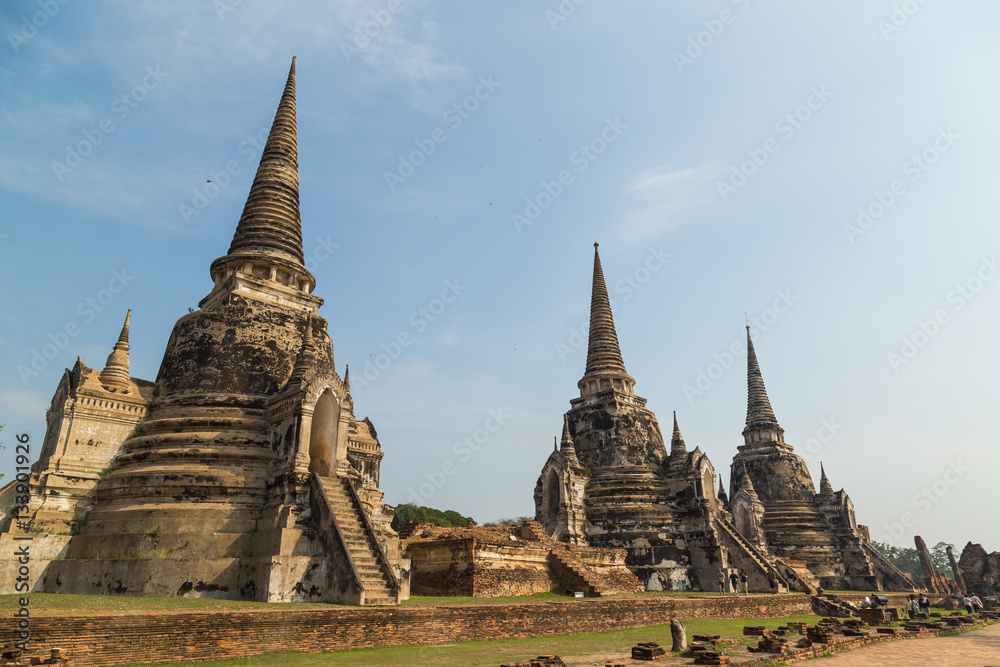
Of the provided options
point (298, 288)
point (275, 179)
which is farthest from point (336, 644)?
point (275, 179)

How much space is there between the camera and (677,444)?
96.8ft

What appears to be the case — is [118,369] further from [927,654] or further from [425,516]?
[425,516]

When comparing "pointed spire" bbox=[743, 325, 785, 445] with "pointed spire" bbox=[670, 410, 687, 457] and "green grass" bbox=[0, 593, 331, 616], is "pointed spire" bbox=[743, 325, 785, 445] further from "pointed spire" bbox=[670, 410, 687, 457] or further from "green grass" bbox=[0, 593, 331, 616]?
"green grass" bbox=[0, 593, 331, 616]

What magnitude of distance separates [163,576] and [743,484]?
3189 centimetres

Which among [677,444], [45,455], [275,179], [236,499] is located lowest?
[236,499]

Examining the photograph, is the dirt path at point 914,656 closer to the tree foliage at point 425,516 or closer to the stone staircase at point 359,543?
the stone staircase at point 359,543

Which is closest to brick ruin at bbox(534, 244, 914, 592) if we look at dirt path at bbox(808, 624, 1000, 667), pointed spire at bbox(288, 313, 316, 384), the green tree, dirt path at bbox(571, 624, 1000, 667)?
dirt path at bbox(808, 624, 1000, 667)

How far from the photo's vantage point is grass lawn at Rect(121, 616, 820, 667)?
935 centimetres

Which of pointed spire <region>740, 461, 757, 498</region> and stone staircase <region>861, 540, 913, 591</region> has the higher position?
pointed spire <region>740, 461, 757, 498</region>

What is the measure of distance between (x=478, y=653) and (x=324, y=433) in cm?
821

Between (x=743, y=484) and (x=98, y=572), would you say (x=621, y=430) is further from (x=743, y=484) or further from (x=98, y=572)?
(x=98, y=572)

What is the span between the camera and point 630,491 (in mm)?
28016

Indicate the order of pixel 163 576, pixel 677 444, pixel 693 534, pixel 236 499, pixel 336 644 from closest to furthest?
pixel 336 644 < pixel 163 576 < pixel 236 499 < pixel 693 534 < pixel 677 444

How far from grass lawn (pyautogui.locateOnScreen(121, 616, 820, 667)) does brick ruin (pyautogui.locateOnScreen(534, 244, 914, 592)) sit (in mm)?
12058
